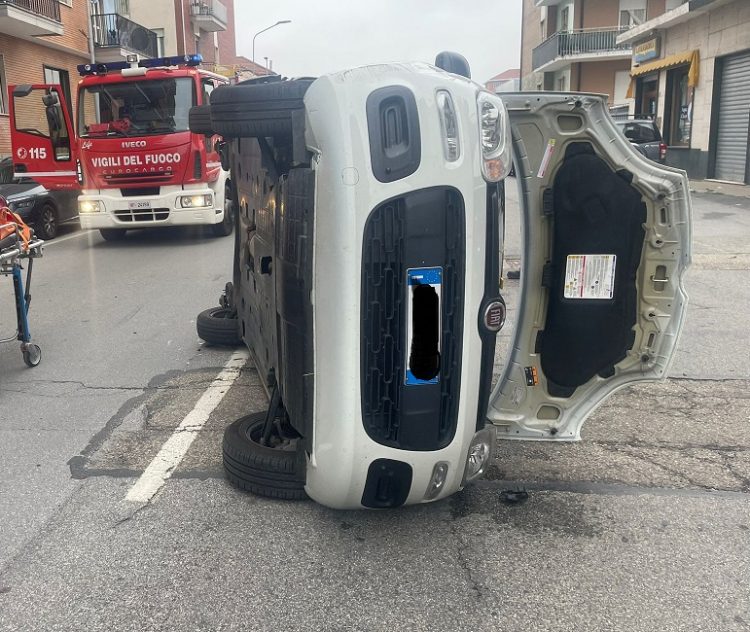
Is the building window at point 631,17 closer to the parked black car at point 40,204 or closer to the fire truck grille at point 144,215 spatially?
the parked black car at point 40,204

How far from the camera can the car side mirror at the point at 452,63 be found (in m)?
2.91

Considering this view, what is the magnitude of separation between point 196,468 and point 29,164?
12062 millimetres

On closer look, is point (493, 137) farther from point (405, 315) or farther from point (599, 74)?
point (599, 74)

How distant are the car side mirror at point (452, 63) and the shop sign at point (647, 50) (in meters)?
27.5

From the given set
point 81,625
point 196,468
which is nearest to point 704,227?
point 196,468

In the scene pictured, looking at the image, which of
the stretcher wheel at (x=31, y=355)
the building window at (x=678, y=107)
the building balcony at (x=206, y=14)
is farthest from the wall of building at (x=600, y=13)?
the stretcher wheel at (x=31, y=355)

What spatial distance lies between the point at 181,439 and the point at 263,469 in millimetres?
987

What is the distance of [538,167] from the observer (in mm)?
3369

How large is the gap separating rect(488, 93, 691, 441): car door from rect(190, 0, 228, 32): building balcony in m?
43.4

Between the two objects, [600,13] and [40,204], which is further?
[600,13]

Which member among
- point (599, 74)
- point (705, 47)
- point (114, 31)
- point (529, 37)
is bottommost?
point (705, 47)

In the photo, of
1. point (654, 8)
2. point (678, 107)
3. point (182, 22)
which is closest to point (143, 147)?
point (678, 107)

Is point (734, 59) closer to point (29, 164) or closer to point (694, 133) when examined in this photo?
point (694, 133)

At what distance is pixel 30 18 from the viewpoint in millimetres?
22531
